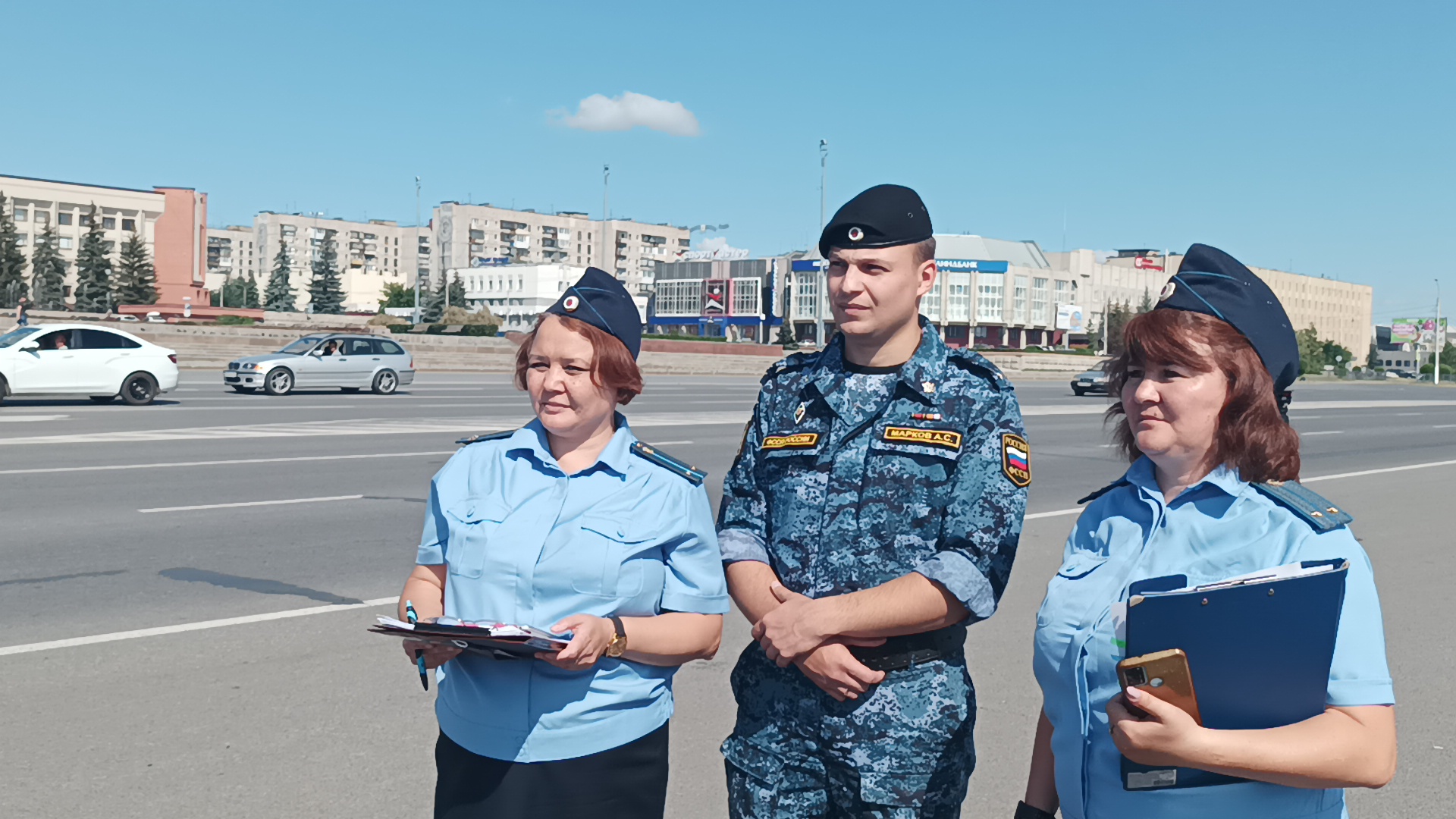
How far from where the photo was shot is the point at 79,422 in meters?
17.4

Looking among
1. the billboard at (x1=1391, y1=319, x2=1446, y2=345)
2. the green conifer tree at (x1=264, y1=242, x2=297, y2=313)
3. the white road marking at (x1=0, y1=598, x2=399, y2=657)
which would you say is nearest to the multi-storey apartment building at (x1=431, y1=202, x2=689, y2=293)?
the green conifer tree at (x1=264, y1=242, x2=297, y2=313)

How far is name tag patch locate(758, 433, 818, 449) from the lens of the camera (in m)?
2.62

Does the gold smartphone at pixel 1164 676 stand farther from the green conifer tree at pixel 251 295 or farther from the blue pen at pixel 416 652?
the green conifer tree at pixel 251 295

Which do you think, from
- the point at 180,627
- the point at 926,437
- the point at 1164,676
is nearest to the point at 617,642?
the point at 926,437

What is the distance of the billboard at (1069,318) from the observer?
135m

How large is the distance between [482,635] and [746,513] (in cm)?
75

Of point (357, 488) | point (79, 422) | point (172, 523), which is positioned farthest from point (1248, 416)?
point (79, 422)

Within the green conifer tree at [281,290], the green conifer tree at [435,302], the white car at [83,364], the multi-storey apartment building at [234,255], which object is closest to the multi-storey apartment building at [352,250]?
the multi-storey apartment building at [234,255]

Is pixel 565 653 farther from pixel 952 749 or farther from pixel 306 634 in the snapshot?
pixel 306 634

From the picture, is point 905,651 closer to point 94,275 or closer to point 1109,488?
point 1109,488

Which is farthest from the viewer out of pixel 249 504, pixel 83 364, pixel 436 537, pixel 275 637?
pixel 83 364

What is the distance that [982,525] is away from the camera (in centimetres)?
251

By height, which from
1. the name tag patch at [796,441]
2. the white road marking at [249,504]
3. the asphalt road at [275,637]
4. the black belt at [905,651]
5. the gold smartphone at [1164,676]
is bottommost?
the asphalt road at [275,637]

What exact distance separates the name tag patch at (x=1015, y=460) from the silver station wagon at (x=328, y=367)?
24.4 meters
